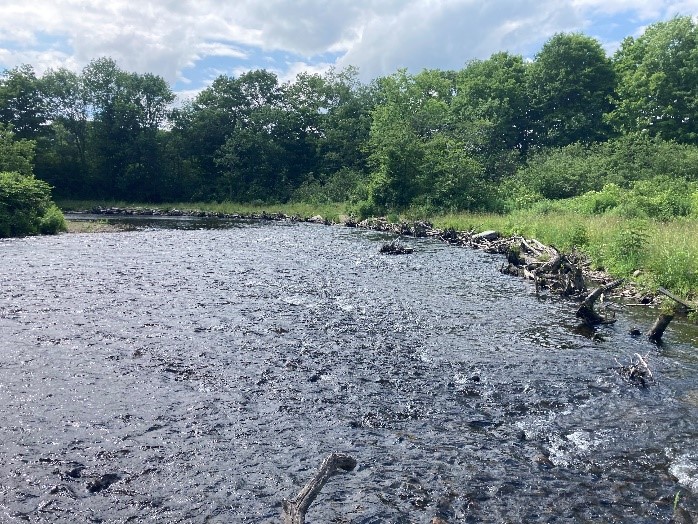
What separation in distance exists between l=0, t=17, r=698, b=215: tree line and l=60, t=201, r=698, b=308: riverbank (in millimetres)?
11260

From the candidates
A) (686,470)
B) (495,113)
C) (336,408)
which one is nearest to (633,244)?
(686,470)

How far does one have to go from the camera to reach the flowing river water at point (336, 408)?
7633 millimetres

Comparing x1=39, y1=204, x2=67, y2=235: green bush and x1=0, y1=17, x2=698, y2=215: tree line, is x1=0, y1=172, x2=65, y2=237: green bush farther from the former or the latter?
x1=0, y1=17, x2=698, y2=215: tree line

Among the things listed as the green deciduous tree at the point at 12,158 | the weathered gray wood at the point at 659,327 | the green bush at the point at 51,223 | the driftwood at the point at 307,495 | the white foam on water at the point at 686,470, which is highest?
the green deciduous tree at the point at 12,158

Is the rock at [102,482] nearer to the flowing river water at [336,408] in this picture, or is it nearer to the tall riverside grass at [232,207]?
the flowing river water at [336,408]

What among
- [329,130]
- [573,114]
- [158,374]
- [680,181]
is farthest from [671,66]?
[158,374]

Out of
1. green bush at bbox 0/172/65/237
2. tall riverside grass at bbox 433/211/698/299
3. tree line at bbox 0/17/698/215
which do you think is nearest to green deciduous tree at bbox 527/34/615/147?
tree line at bbox 0/17/698/215

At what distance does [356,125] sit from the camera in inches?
3408

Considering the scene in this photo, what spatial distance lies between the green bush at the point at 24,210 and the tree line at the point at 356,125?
25.7 metres

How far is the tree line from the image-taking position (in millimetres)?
60062

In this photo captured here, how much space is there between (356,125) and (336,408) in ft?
263

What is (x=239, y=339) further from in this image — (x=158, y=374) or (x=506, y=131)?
(x=506, y=131)

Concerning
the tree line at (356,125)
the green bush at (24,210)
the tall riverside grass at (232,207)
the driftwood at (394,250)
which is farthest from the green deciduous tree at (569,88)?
the green bush at (24,210)

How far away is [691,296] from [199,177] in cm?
8036
